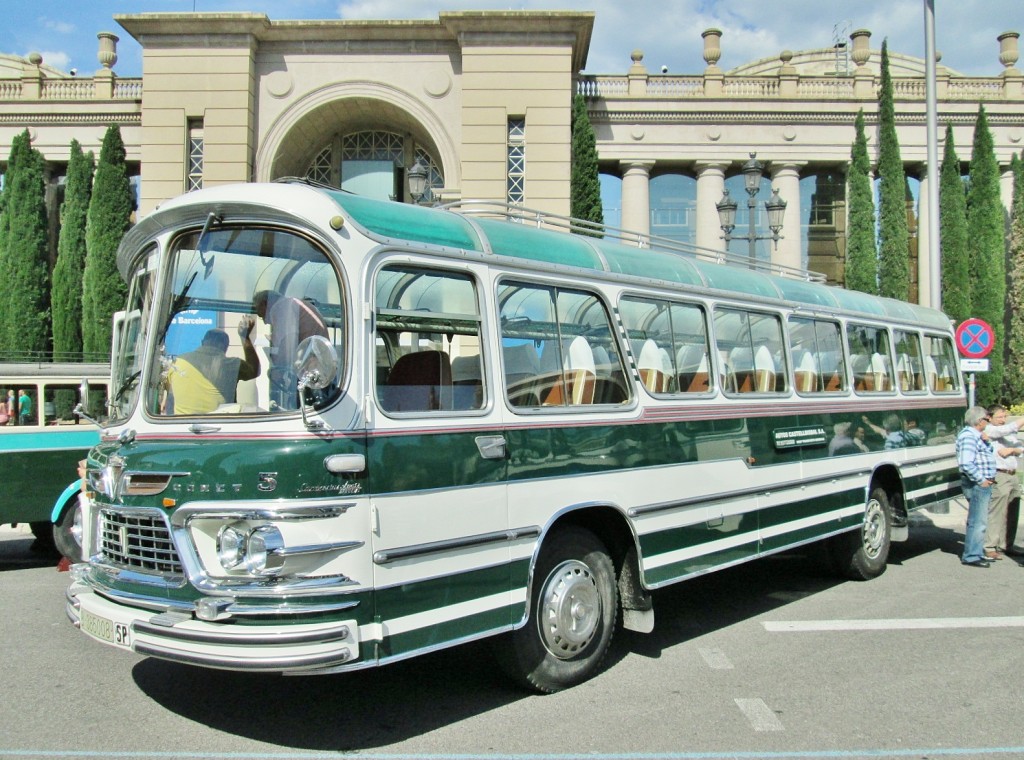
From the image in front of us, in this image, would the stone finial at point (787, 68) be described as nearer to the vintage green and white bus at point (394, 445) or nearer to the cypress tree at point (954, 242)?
the cypress tree at point (954, 242)

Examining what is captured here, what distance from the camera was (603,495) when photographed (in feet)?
19.2

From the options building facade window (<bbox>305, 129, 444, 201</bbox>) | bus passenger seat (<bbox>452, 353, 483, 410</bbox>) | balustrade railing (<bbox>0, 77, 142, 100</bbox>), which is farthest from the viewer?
balustrade railing (<bbox>0, 77, 142, 100</bbox>)

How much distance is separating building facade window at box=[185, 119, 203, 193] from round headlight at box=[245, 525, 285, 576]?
2491cm

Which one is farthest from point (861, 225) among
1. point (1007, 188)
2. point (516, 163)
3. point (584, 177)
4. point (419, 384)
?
point (419, 384)

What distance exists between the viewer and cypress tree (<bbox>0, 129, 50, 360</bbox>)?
31.0 meters

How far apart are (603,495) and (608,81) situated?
26887mm

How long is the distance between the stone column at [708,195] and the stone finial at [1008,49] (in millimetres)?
Result: 12038

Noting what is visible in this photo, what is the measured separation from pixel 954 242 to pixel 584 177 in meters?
13.1

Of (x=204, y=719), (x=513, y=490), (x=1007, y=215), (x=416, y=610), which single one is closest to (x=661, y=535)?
(x=513, y=490)

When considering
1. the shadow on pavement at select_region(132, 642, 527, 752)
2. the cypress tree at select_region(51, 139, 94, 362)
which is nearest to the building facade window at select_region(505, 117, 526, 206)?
the cypress tree at select_region(51, 139, 94, 362)

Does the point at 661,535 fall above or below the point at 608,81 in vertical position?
below

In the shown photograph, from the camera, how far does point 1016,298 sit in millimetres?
30844

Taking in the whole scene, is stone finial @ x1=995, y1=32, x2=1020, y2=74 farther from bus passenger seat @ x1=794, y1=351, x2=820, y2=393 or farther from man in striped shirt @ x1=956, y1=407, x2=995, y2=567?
bus passenger seat @ x1=794, y1=351, x2=820, y2=393

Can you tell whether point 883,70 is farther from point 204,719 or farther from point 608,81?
point 204,719
